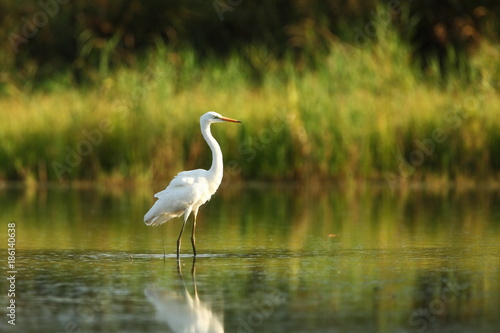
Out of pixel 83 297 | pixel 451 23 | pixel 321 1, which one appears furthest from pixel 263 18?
pixel 83 297

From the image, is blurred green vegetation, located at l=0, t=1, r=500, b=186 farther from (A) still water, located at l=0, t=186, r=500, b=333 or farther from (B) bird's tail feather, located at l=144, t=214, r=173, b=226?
(B) bird's tail feather, located at l=144, t=214, r=173, b=226

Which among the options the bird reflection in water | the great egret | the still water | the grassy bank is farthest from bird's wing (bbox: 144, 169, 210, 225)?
the grassy bank

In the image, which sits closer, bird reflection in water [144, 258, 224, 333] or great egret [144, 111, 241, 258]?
bird reflection in water [144, 258, 224, 333]

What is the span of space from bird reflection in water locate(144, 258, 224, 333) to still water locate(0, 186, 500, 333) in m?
0.01

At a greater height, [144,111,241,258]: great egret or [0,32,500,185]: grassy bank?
[0,32,500,185]: grassy bank

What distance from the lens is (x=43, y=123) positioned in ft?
63.7

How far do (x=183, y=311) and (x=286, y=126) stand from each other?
11313 mm

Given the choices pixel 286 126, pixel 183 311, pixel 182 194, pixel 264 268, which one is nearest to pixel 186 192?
pixel 182 194

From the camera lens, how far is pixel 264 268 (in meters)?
9.08

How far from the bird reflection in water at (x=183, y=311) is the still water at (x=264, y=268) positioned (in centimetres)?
1

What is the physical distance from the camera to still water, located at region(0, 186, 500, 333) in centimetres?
685

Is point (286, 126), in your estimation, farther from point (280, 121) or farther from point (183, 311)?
point (183, 311)

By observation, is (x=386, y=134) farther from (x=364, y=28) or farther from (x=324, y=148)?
(x=364, y=28)

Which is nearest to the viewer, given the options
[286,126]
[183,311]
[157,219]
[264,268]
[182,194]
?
[183,311]
